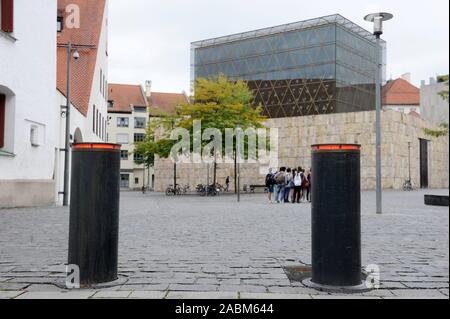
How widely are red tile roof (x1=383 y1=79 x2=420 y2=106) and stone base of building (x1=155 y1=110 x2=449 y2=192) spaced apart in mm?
48587

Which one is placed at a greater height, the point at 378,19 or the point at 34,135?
the point at 378,19

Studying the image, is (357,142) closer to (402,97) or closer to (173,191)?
(173,191)

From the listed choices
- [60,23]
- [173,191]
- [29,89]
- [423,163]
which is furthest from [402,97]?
[29,89]

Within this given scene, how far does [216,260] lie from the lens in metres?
6.92

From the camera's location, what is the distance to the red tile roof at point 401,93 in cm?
10119

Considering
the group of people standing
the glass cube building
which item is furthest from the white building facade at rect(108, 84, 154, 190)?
the group of people standing

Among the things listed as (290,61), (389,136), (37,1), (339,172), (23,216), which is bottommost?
(23,216)

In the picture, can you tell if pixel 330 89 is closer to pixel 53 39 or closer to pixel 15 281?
pixel 53 39

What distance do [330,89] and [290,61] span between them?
640 cm

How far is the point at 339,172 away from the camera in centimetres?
511

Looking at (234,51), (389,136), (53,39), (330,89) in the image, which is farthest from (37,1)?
(234,51)

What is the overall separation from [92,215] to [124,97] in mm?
83991

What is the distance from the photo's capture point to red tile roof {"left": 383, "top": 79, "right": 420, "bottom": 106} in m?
101
